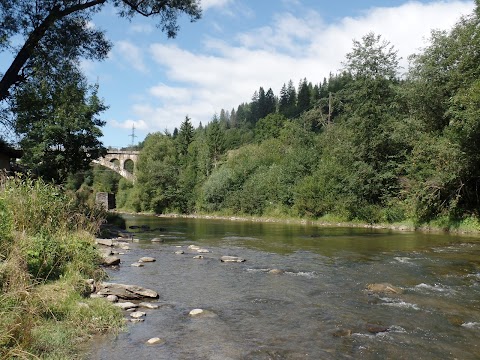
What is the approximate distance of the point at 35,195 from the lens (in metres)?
10.9

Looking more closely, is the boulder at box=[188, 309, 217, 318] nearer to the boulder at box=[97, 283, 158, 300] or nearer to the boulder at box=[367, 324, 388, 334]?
the boulder at box=[97, 283, 158, 300]

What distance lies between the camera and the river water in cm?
711

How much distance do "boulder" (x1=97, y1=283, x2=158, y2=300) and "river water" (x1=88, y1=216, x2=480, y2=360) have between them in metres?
0.51

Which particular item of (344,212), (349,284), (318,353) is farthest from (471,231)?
(318,353)

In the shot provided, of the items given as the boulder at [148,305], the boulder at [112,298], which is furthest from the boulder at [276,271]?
the boulder at [112,298]

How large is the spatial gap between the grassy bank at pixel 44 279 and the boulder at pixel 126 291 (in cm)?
55

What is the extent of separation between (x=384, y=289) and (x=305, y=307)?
3.11m

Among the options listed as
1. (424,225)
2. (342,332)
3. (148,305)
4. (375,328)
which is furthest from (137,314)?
(424,225)

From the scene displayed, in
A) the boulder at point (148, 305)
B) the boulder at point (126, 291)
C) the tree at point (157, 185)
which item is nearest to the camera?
the boulder at point (148, 305)

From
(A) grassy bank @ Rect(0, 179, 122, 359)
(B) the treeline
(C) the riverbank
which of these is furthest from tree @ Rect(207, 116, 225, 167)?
(A) grassy bank @ Rect(0, 179, 122, 359)

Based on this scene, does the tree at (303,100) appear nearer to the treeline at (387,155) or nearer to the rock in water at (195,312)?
the treeline at (387,155)

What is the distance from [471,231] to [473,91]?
1011cm

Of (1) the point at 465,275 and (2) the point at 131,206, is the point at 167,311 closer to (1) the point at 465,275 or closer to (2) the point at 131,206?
(1) the point at 465,275

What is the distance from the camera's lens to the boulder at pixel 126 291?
10.0m
